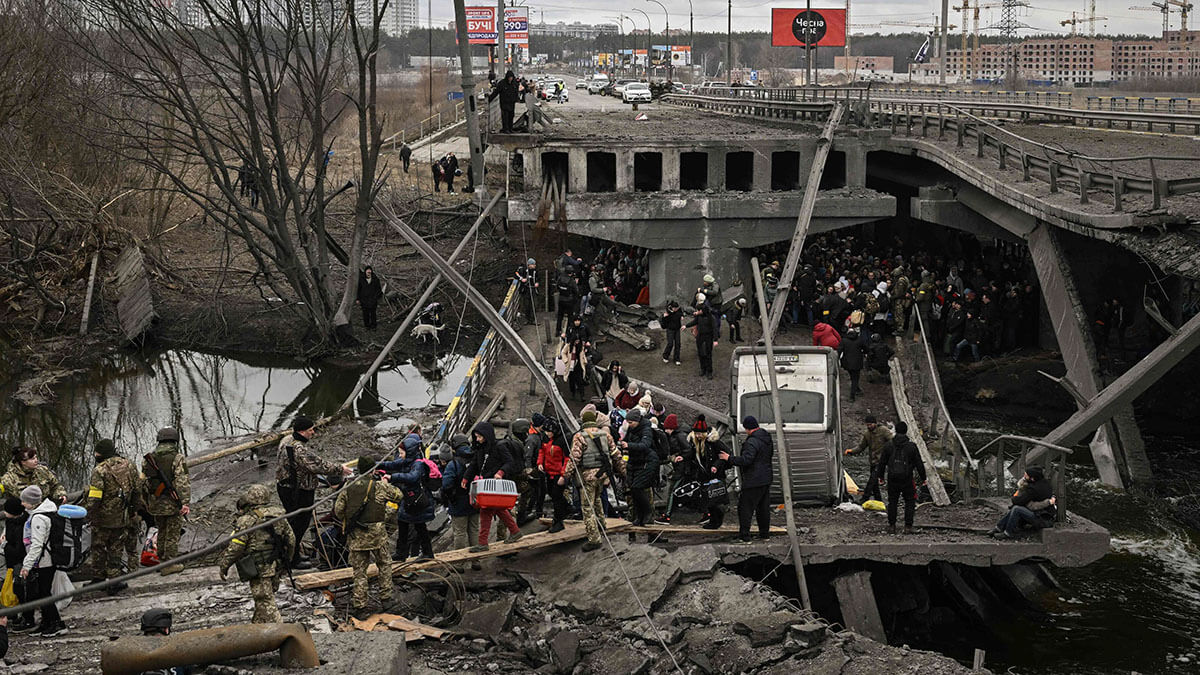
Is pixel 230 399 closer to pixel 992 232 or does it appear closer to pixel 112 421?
pixel 112 421

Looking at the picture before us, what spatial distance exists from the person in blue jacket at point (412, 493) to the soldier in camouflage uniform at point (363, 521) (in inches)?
36.7

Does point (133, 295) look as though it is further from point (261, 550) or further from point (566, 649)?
point (566, 649)

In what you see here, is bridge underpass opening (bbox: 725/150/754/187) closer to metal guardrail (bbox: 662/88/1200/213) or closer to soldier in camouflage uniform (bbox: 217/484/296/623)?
metal guardrail (bbox: 662/88/1200/213)

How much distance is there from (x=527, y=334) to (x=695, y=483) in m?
13.1

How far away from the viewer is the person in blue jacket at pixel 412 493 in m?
13.7

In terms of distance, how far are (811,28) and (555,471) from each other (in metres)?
54.0

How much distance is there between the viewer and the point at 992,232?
31.6m

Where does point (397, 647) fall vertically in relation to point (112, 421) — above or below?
above

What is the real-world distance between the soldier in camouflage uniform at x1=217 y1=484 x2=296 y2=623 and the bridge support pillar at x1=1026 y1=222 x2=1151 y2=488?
1352cm

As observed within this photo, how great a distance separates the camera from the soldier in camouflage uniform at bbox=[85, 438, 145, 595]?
13.3m

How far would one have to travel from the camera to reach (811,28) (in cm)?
6544

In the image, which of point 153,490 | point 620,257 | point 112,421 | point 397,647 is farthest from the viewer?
point 620,257

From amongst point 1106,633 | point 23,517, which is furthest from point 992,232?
point 23,517

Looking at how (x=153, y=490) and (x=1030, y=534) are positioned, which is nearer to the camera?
(x=153, y=490)
